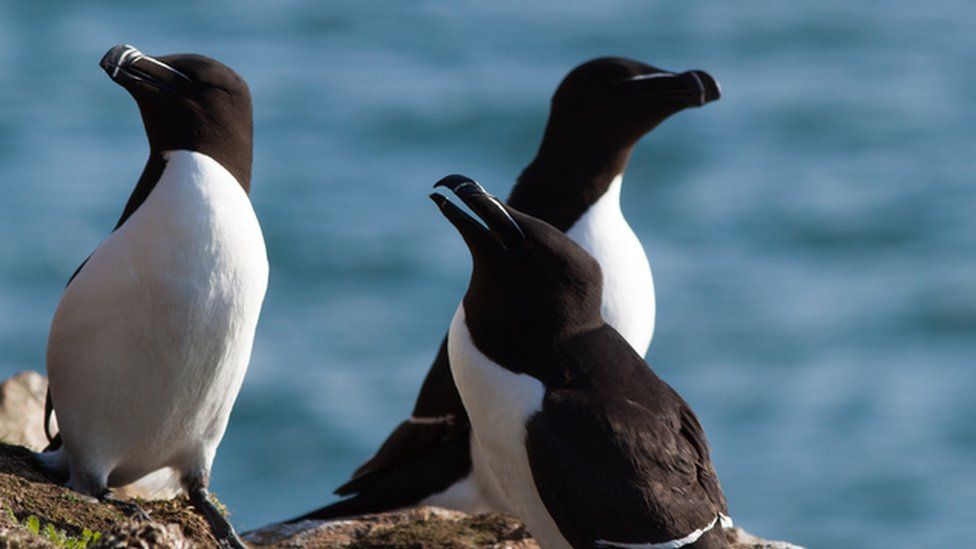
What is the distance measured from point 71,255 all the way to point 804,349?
862 centimetres

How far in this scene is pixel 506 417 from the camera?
592 centimetres

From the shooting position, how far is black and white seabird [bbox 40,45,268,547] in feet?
20.9

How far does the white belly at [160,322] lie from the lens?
636 centimetres

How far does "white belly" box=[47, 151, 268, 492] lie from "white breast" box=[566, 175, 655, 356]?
179cm

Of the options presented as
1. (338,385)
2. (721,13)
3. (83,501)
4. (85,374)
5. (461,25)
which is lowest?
(83,501)

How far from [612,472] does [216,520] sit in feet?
5.49

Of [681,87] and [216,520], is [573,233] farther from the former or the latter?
[216,520]

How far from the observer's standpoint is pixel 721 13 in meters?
30.3

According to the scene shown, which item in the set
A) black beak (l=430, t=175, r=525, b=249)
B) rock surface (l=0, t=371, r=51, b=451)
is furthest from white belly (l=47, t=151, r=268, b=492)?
rock surface (l=0, t=371, r=51, b=451)

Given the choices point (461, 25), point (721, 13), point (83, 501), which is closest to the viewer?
point (83, 501)

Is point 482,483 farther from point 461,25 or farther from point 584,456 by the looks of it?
point 461,25

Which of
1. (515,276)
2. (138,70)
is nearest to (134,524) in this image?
(515,276)

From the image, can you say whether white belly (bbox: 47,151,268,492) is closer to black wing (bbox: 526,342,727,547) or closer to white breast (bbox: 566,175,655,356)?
black wing (bbox: 526,342,727,547)

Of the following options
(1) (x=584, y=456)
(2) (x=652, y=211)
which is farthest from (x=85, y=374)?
(2) (x=652, y=211)
